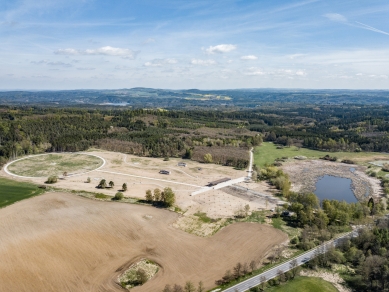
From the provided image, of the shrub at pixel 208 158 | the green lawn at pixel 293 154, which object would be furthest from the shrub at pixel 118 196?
the green lawn at pixel 293 154

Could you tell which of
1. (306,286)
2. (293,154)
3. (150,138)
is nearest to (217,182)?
(306,286)

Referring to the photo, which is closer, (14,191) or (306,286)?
(306,286)

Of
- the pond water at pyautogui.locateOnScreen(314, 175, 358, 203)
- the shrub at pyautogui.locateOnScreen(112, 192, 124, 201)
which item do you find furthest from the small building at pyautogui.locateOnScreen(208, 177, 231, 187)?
the pond water at pyautogui.locateOnScreen(314, 175, 358, 203)

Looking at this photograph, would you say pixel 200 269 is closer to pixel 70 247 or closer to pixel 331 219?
pixel 70 247

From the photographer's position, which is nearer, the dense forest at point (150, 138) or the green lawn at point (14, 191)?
the green lawn at point (14, 191)

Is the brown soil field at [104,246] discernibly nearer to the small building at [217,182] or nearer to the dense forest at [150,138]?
the small building at [217,182]

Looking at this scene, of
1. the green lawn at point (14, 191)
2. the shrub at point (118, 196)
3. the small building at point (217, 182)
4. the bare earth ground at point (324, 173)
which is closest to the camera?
the green lawn at point (14, 191)

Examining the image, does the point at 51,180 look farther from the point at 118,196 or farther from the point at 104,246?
the point at 104,246

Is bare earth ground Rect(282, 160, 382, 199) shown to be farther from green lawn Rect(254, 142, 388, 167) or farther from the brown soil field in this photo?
the brown soil field
